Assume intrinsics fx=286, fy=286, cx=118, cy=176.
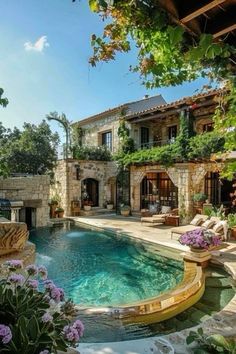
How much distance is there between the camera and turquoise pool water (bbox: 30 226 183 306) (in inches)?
244

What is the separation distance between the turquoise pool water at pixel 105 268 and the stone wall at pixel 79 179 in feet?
20.2

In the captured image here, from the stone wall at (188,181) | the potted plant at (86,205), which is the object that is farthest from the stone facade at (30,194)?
the stone wall at (188,181)

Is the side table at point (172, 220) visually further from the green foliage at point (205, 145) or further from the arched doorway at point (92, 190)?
the arched doorway at point (92, 190)

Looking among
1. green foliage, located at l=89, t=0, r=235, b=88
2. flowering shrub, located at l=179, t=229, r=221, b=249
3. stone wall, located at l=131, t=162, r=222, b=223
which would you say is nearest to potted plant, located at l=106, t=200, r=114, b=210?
stone wall, located at l=131, t=162, r=222, b=223

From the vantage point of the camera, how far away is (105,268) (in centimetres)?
788

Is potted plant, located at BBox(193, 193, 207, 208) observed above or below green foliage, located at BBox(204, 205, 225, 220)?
above

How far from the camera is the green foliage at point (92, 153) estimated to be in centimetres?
1831

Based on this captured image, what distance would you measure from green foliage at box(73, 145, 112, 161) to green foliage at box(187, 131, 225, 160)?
720 centimetres

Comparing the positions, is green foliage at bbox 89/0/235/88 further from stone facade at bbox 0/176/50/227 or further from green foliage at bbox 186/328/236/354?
stone facade at bbox 0/176/50/227

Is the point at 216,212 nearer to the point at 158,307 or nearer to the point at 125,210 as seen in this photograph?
the point at 125,210

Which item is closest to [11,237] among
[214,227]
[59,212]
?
[214,227]

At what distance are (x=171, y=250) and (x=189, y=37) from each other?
7.73m

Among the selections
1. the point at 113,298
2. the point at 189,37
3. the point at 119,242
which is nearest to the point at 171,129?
the point at 119,242

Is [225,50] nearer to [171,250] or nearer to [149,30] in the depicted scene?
[149,30]
